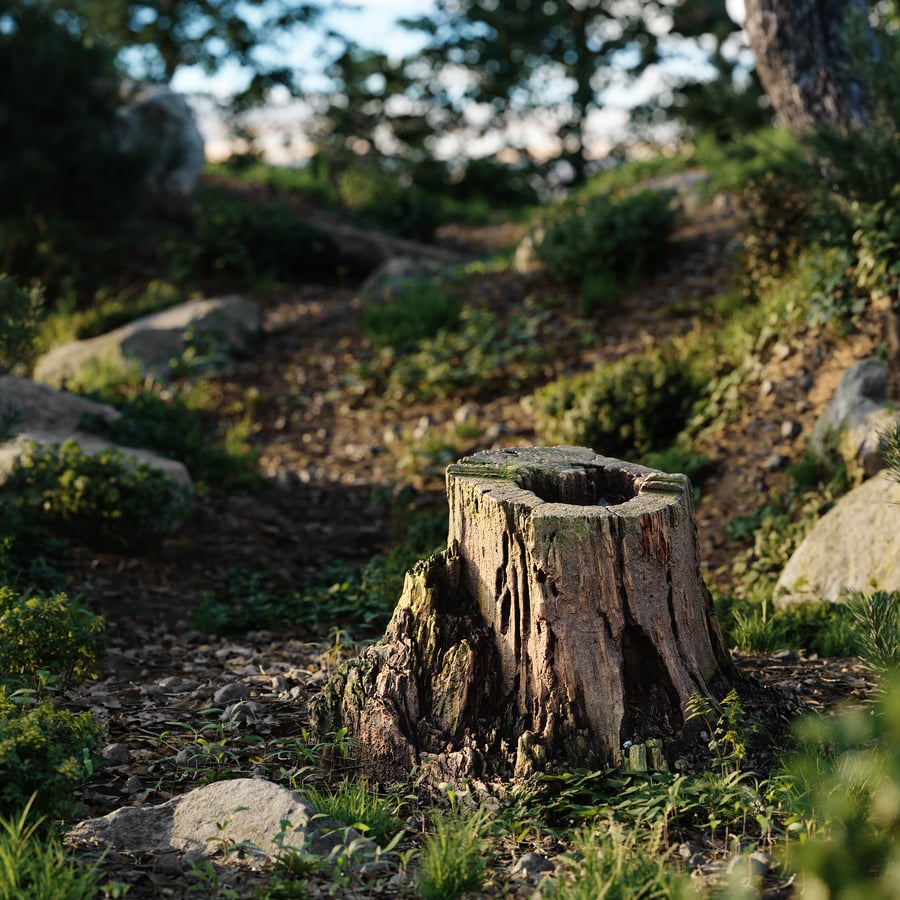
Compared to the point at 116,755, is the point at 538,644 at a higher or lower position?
higher

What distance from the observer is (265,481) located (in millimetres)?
8367

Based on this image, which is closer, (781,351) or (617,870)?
(617,870)

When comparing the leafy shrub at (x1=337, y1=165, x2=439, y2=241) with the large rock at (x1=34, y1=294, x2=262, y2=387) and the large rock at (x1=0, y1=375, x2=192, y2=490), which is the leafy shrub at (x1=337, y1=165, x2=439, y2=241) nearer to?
the large rock at (x1=34, y1=294, x2=262, y2=387)

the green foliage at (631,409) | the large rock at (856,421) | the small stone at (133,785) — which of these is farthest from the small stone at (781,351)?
the small stone at (133,785)

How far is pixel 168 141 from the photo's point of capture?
15.3 metres

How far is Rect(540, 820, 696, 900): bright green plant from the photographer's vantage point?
2795mm

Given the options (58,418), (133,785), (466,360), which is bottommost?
(133,785)

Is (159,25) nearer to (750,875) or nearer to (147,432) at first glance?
(147,432)

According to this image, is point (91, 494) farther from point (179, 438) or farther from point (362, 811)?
point (362, 811)

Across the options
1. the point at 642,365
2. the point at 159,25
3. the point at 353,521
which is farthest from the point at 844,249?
the point at 159,25

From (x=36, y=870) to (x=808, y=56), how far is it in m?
7.43

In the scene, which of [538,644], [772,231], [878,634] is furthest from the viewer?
[772,231]

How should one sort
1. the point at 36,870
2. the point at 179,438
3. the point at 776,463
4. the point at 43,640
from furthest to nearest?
the point at 179,438
the point at 776,463
the point at 43,640
the point at 36,870

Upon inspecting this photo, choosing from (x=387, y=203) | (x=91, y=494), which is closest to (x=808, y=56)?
(x=91, y=494)
